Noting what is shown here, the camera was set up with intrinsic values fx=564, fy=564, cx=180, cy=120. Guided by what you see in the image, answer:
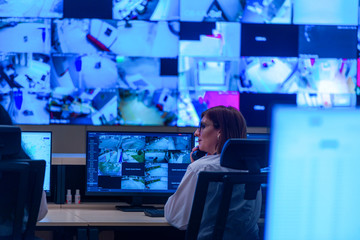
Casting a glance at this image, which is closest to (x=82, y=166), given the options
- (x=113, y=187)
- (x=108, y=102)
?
(x=113, y=187)

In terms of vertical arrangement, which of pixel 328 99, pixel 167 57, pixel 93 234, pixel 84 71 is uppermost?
pixel 167 57

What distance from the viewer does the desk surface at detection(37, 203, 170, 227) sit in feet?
8.26

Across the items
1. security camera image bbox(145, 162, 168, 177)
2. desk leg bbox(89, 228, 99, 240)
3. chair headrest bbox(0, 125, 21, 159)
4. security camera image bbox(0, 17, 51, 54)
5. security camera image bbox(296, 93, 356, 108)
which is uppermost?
security camera image bbox(0, 17, 51, 54)

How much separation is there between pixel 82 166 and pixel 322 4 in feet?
9.65

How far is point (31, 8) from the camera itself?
4.74 m

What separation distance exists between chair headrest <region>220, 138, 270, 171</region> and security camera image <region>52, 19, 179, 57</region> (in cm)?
289

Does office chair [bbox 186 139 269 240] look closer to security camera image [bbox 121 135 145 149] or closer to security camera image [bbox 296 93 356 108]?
security camera image [bbox 121 135 145 149]

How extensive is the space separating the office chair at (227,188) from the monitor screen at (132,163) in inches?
32.6

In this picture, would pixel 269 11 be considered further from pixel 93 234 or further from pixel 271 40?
pixel 93 234

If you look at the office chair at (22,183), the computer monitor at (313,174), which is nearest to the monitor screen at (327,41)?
the office chair at (22,183)

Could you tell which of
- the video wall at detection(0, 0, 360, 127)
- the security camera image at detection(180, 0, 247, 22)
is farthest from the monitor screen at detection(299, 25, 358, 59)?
the security camera image at detection(180, 0, 247, 22)

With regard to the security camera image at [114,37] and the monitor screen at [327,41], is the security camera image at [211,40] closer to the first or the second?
the security camera image at [114,37]

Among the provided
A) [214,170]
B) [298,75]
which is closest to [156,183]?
[214,170]

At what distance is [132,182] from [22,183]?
977 mm
